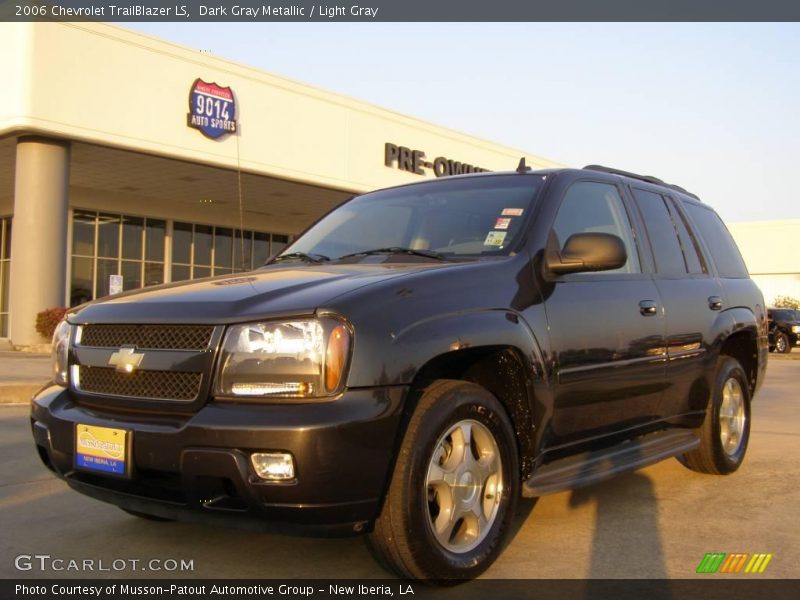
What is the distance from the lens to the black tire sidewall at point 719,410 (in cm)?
540

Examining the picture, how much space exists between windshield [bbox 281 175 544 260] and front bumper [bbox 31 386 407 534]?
4.34 feet

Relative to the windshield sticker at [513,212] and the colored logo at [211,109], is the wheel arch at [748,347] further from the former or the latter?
the colored logo at [211,109]

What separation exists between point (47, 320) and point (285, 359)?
17366 mm

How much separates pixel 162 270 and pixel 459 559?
85.7 ft

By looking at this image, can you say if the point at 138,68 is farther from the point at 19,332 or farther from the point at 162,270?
the point at 162,270

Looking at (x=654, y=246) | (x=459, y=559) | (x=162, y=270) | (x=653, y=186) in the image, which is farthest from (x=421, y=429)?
(x=162, y=270)

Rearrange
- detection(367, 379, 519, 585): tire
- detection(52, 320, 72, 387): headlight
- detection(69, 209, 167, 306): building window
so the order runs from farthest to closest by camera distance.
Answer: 1. detection(69, 209, 167, 306): building window
2. detection(52, 320, 72, 387): headlight
3. detection(367, 379, 519, 585): tire

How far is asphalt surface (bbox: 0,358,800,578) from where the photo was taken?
360 cm

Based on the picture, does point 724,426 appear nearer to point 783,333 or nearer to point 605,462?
point 605,462

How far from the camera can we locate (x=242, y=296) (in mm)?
3322

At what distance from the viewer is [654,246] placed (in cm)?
511

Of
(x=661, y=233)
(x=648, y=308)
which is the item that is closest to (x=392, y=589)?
(x=648, y=308)

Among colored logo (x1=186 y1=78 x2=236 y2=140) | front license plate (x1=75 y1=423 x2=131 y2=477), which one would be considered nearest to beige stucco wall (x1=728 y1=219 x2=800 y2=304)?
colored logo (x1=186 y1=78 x2=236 y2=140)

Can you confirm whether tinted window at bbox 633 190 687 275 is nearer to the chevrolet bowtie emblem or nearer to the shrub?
the chevrolet bowtie emblem
